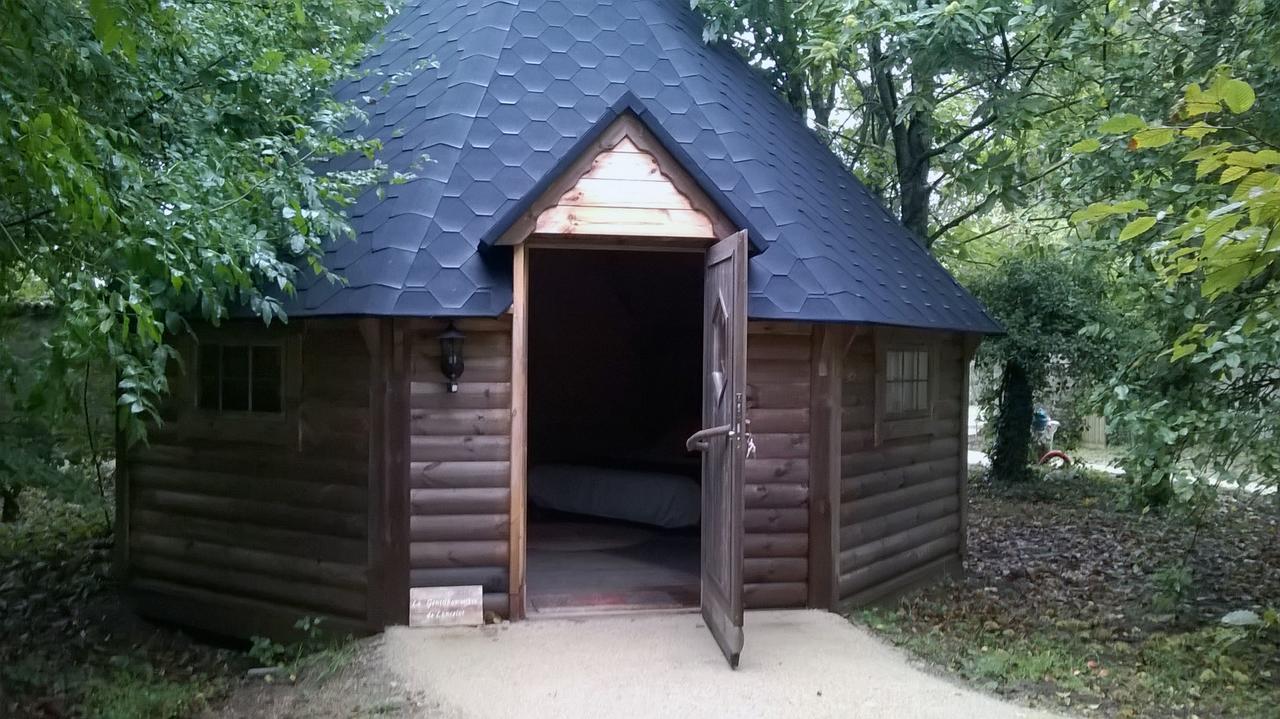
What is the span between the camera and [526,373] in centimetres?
629

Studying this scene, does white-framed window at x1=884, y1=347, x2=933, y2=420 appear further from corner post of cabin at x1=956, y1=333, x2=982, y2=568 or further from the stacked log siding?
the stacked log siding

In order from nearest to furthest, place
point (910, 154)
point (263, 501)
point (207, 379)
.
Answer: point (263, 501) → point (207, 379) → point (910, 154)

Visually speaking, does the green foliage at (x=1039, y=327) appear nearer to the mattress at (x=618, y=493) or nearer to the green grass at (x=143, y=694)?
the mattress at (x=618, y=493)

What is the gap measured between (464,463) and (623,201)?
6.16 ft

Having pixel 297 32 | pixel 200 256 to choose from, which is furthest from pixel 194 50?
pixel 200 256

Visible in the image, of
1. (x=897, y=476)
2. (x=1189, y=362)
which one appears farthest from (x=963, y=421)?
(x=1189, y=362)

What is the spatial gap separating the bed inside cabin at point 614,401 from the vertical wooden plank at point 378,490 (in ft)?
7.63

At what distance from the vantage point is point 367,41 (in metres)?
8.53

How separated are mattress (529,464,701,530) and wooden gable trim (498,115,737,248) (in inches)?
152

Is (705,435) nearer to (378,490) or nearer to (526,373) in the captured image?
(526,373)


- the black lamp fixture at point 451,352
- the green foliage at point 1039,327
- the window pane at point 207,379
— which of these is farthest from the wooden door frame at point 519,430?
the green foliage at point 1039,327

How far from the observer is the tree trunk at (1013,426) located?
1441 cm

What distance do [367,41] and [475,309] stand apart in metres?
3.73

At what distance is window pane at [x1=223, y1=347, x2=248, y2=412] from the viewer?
6.96 metres
